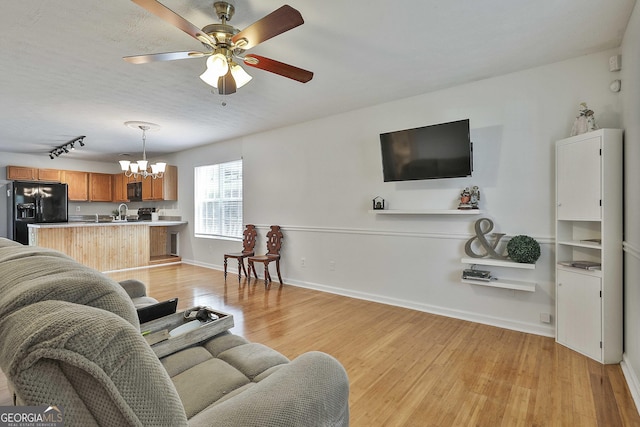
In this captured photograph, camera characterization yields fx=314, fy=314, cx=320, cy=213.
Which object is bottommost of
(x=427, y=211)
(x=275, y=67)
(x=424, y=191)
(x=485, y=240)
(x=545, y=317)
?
(x=545, y=317)

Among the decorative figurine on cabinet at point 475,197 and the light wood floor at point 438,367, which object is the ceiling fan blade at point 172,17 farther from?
the decorative figurine on cabinet at point 475,197

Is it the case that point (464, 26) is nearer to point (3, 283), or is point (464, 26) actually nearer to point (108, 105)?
point (3, 283)

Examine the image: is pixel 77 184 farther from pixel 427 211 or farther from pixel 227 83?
pixel 427 211

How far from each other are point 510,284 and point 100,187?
30.5ft

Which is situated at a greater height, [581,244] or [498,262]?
[581,244]

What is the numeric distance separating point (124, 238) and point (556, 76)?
723 centimetres

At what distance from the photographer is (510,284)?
→ 10.1 feet

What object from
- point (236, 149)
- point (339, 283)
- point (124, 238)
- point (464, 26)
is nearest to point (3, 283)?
point (464, 26)

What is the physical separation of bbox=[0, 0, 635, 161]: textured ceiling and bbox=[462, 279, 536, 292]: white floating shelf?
82.5 inches

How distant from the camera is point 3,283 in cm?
82

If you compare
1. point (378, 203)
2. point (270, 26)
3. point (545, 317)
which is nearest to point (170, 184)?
point (378, 203)

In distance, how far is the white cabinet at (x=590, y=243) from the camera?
2.43 metres

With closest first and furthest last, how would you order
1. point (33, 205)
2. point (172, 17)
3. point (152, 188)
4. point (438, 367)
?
point (172, 17) < point (438, 367) < point (33, 205) < point (152, 188)

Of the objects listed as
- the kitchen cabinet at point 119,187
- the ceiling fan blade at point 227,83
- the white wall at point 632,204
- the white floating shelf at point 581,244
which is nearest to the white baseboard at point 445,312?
the white wall at point 632,204
